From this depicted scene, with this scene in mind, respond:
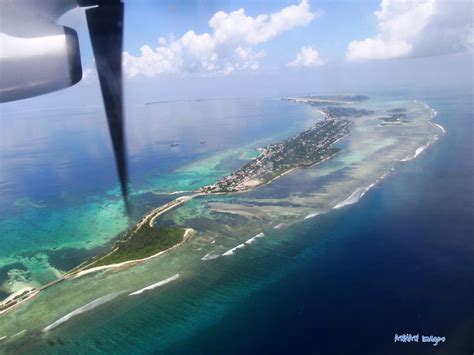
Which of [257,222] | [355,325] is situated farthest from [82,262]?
[355,325]

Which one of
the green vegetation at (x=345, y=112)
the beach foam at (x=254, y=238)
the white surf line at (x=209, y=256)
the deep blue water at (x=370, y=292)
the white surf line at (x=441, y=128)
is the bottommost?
the deep blue water at (x=370, y=292)

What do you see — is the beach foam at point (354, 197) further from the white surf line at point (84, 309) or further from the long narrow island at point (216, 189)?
the white surf line at point (84, 309)

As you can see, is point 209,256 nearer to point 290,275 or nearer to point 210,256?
point 210,256

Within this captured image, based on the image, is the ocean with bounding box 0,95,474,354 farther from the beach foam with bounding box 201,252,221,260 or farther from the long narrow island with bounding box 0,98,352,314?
the long narrow island with bounding box 0,98,352,314

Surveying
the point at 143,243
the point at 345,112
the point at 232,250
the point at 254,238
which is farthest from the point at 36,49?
the point at 345,112

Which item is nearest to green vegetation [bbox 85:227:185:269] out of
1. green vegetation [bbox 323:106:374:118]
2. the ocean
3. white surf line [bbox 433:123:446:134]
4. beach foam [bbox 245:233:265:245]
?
the ocean

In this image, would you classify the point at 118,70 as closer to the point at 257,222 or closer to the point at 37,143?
the point at 257,222

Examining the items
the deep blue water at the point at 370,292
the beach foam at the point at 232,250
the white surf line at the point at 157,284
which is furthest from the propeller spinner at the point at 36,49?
the beach foam at the point at 232,250
